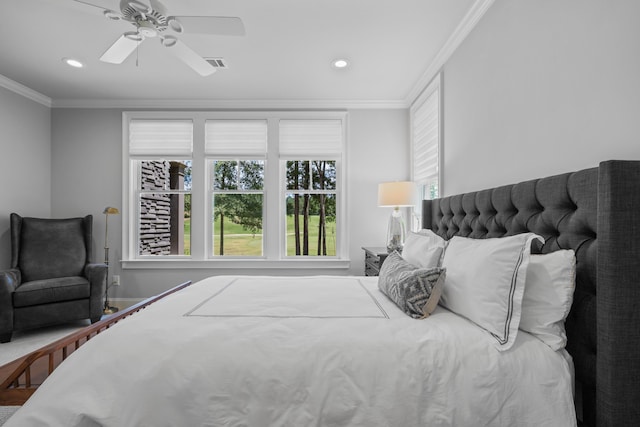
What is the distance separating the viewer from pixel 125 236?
4.03 m

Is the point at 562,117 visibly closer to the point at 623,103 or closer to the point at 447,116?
the point at 623,103

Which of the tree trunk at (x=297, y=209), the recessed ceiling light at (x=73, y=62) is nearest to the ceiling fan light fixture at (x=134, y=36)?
the recessed ceiling light at (x=73, y=62)

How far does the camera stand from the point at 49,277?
3443 millimetres

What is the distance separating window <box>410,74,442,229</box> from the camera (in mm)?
3061

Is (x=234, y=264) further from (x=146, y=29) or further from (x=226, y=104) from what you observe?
(x=146, y=29)

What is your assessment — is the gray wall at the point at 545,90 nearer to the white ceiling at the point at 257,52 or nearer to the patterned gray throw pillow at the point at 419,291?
the white ceiling at the point at 257,52

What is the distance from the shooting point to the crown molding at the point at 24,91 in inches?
134

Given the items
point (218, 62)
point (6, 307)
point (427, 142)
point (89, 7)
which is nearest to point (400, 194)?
point (427, 142)

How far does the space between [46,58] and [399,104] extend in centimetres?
368

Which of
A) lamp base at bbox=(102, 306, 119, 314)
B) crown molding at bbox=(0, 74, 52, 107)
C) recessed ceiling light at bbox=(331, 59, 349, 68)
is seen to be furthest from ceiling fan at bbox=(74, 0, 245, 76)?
lamp base at bbox=(102, 306, 119, 314)

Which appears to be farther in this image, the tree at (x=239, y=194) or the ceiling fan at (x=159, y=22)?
the tree at (x=239, y=194)

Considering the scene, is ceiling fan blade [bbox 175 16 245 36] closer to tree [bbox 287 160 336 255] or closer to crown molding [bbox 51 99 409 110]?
crown molding [bbox 51 99 409 110]

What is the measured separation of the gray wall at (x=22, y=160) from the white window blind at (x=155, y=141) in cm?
102

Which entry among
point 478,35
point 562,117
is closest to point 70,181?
point 478,35
